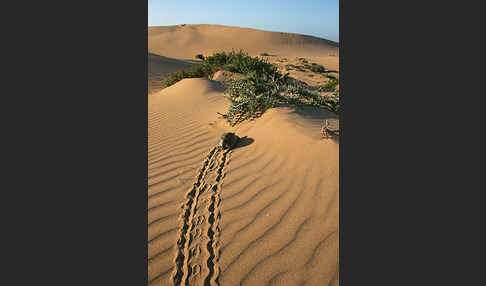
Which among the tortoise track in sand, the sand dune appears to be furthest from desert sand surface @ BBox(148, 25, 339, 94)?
the tortoise track in sand

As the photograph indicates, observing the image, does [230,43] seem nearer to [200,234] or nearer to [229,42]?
[229,42]

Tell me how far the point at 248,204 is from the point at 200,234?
59cm

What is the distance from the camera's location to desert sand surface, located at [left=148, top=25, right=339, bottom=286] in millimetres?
1974

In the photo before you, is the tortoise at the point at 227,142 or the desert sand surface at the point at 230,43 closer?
the tortoise at the point at 227,142

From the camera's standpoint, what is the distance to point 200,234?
2.28m

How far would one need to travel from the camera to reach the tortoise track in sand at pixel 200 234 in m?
1.94

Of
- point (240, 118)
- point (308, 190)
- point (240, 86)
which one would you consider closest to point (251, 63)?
point (240, 86)

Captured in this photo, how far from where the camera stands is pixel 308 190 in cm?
267

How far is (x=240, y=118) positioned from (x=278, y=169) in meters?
1.90

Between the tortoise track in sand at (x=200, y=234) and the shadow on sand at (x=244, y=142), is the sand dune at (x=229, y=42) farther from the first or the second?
the tortoise track in sand at (x=200, y=234)

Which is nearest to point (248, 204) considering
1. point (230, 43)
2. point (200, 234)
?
point (200, 234)

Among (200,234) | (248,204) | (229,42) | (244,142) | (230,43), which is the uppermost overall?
(229,42)

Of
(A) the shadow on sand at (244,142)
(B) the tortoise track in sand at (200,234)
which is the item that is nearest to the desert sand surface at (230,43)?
(A) the shadow on sand at (244,142)

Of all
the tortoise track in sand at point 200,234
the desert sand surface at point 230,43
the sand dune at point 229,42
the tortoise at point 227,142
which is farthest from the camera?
the sand dune at point 229,42
